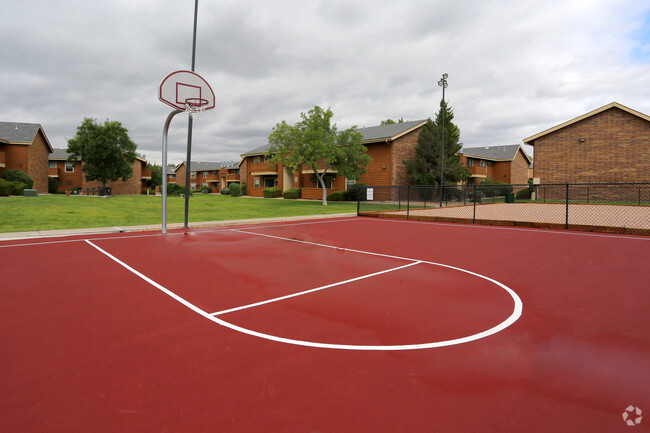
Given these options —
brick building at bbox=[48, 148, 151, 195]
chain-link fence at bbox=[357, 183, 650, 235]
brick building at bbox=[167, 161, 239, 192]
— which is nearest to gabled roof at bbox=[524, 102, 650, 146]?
chain-link fence at bbox=[357, 183, 650, 235]

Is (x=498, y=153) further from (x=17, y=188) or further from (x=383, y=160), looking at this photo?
(x=17, y=188)

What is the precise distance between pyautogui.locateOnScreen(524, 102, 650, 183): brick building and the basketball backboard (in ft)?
105

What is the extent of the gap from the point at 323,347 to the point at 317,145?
24.6 meters

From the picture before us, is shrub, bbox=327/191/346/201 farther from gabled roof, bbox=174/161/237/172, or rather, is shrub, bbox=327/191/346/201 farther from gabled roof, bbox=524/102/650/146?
gabled roof, bbox=174/161/237/172

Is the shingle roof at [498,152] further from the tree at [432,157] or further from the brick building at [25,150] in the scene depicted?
the brick building at [25,150]

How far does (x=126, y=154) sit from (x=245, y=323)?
149 feet

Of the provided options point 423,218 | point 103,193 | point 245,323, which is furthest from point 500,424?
point 103,193

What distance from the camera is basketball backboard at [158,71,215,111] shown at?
1274cm

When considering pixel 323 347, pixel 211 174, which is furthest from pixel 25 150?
pixel 323 347

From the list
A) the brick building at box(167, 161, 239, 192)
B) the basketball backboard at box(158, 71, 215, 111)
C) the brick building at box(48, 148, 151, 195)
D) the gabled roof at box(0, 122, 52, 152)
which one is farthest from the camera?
the brick building at box(167, 161, 239, 192)

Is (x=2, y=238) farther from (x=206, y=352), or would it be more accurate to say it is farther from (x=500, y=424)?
(x=500, y=424)

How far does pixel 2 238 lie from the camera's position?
433 inches

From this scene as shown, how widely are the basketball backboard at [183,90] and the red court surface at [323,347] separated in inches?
292

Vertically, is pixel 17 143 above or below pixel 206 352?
above
